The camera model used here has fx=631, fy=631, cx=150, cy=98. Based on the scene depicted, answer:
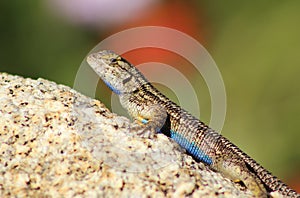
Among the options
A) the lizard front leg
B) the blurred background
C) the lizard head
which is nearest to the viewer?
the lizard front leg

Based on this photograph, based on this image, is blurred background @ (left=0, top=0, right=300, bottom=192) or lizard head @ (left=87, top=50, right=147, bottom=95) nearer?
lizard head @ (left=87, top=50, right=147, bottom=95)

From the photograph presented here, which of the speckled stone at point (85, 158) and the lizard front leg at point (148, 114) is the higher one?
the lizard front leg at point (148, 114)

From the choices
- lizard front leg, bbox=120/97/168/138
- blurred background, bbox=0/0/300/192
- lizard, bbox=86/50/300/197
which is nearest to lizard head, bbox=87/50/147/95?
lizard, bbox=86/50/300/197

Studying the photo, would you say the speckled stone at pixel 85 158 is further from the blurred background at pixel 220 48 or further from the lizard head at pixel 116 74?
the blurred background at pixel 220 48

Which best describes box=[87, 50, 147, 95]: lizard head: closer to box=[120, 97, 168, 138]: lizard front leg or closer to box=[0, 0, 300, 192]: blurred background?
box=[120, 97, 168, 138]: lizard front leg

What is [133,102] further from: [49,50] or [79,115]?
[49,50]

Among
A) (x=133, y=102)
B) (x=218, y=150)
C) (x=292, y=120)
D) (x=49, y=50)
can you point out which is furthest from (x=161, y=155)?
(x=49, y=50)

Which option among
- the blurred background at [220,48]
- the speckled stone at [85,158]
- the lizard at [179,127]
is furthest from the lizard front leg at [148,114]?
the blurred background at [220,48]

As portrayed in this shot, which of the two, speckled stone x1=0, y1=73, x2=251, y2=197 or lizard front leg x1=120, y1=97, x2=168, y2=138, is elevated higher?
lizard front leg x1=120, y1=97, x2=168, y2=138
